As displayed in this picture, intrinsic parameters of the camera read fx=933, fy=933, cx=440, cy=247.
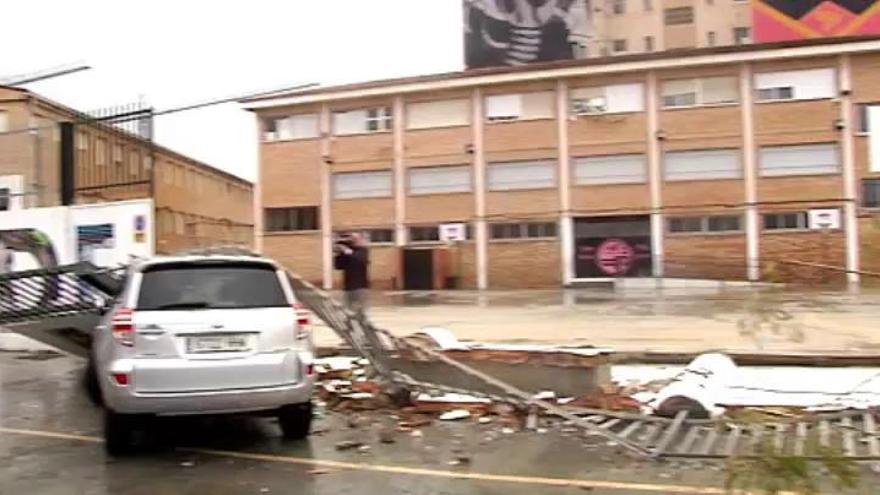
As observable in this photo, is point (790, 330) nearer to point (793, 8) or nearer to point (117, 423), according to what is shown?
point (117, 423)

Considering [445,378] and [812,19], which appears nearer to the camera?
[445,378]

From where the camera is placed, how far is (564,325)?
64.2 feet

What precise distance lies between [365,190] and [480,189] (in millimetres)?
5648

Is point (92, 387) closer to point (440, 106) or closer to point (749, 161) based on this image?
point (749, 161)

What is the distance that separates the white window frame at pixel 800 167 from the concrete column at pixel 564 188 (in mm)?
7878

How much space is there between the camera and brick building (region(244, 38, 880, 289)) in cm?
3728

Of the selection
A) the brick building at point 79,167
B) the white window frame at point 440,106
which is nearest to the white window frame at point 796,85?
the white window frame at point 440,106

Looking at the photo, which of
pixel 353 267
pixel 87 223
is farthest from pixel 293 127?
pixel 353 267

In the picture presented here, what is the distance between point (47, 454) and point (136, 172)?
10896 millimetres

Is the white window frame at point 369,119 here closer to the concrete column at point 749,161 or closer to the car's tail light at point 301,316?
the concrete column at point 749,161

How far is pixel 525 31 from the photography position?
49.6 m

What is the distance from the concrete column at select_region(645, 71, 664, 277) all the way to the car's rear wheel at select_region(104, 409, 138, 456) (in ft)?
108

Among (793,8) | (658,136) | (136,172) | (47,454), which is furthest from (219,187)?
(47,454)

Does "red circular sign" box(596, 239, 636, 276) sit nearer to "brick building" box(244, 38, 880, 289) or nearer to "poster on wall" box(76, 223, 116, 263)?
"brick building" box(244, 38, 880, 289)
